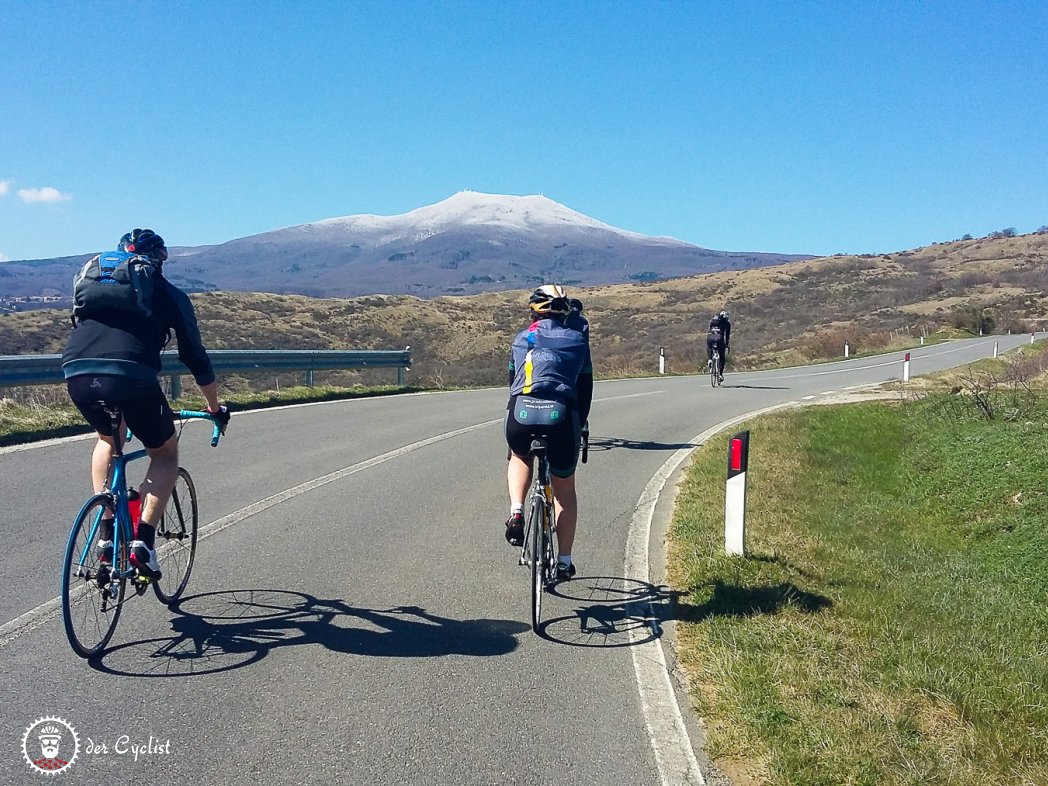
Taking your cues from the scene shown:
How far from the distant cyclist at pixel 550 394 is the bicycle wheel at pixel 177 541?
2050mm

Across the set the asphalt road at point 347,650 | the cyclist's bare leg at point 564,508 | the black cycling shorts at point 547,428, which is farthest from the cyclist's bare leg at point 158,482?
the cyclist's bare leg at point 564,508

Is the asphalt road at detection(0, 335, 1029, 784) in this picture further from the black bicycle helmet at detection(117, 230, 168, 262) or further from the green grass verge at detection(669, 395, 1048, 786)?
the black bicycle helmet at detection(117, 230, 168, 262)

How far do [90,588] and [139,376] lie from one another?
1139 mm

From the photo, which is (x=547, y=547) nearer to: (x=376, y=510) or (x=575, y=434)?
(x=575, y=434)

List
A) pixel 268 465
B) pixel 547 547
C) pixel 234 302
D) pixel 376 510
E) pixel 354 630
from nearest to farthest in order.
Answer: pixel 354 630
pixel 547 547
pixel 376 510
pixel 268 465
pixel 234 302

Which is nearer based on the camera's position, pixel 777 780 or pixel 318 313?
pixel 777 780

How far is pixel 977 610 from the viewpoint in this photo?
5887 mm

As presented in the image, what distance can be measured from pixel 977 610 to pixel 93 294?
5.72m

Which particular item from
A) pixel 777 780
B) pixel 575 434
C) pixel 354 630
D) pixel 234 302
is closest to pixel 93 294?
pixel 354 630

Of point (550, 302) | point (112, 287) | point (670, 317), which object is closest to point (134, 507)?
point (112, 287)

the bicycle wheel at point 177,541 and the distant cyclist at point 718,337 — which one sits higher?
the distant cyclist at point 718,337

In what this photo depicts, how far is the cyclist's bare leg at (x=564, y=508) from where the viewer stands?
5.56 meters

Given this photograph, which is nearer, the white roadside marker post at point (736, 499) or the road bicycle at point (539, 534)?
the road bicycle at point (539, 534)

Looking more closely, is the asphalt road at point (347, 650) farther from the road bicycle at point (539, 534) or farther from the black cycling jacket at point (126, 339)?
the black cycling jacket at point (126, 339)
